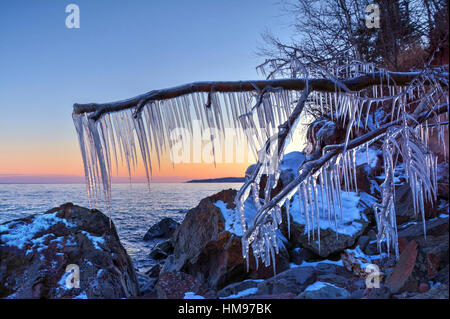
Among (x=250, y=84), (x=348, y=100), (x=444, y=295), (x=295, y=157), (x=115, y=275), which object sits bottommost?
(x=115, y=275)

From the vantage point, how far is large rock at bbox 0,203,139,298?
157 inches

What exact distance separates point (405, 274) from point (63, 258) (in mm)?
4512

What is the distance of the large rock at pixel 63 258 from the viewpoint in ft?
13.1

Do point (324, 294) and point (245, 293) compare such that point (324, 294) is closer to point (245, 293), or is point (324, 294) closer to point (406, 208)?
point (245, 293)

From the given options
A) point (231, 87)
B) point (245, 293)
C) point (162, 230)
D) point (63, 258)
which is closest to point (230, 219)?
point (245, 293)

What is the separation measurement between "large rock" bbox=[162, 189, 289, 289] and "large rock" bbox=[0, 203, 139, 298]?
1375 mm

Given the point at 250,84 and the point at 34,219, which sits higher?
the point at 250,84

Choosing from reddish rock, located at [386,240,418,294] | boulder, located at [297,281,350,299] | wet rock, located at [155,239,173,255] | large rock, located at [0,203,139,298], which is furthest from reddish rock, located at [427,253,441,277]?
wet rock, located at [155,239,173,255]

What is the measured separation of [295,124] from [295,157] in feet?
22.6

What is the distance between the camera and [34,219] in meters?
4.76

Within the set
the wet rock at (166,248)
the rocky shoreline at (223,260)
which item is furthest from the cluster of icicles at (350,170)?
the wet rock at (166,248)

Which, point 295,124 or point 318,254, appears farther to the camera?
point 318,254
